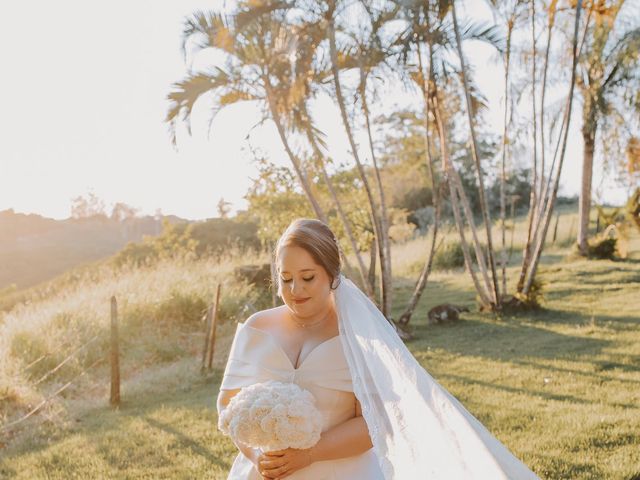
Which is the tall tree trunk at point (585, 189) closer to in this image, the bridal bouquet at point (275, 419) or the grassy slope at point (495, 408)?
the grassy slope at point (495, 408)

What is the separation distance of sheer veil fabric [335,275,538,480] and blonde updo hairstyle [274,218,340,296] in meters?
0.22

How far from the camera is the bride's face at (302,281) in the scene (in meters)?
2.59

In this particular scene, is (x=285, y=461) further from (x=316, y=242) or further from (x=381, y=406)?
(x=316, y=242)

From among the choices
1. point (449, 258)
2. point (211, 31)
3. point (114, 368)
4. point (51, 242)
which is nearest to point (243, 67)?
point (211, 31)

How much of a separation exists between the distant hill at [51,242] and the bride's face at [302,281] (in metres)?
49.3

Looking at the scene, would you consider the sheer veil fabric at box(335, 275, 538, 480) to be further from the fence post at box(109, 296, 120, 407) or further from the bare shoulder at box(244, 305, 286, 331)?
the fence post at box(109, 296, 120, 407)

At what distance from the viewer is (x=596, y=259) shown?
64.8ft

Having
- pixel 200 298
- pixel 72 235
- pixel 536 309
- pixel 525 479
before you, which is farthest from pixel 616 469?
pixel 72 235

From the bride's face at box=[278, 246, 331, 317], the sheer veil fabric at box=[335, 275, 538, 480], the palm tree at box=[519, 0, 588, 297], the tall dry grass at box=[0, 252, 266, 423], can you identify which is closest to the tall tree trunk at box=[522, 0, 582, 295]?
the palm tree at box=[519, 0, 588, 297]

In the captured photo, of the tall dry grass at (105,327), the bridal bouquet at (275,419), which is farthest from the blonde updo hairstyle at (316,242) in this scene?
the tall dry grass at (105,327)

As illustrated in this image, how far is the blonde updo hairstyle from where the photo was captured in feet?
8.47

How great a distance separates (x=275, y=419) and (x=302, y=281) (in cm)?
59

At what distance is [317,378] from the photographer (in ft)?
8.51

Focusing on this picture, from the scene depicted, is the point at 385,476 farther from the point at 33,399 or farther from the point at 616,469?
the point at 33,399
